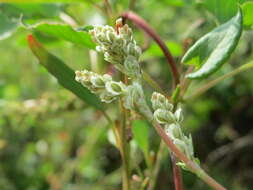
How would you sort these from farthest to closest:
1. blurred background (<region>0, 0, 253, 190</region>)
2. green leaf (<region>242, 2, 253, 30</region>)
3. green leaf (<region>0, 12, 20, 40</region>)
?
blurred background (<region>0, 0, 253, 190</region>) < green leaf (<region>0, 12, 20, 40</region>) < green leaf (<region>242, 2, 253, 30</region>)

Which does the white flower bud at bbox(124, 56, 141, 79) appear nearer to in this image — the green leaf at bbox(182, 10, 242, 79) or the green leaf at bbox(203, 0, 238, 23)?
the green leaf at bbox(182, 10, 242, 79)

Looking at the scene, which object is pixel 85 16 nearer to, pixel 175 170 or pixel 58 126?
pixel 58 126

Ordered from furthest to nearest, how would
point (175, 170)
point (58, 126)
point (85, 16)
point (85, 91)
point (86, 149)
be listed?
point (58, 126) → point (85, 16) → point (86, 149) → point (85, 91) → point (175, 170)

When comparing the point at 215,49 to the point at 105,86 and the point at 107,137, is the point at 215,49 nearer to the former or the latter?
the point at 105,86

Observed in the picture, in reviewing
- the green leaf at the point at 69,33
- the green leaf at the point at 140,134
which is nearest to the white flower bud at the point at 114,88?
the green leaf at the point at 69,33

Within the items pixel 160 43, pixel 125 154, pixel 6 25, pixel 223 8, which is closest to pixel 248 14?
pixel 223 8

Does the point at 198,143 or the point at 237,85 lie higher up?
the point at 237,85

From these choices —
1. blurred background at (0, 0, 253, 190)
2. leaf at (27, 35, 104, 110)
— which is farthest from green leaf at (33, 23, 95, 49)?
blurred background at (0, 0, 253, 190)

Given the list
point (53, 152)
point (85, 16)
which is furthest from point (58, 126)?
point (85, 16)
